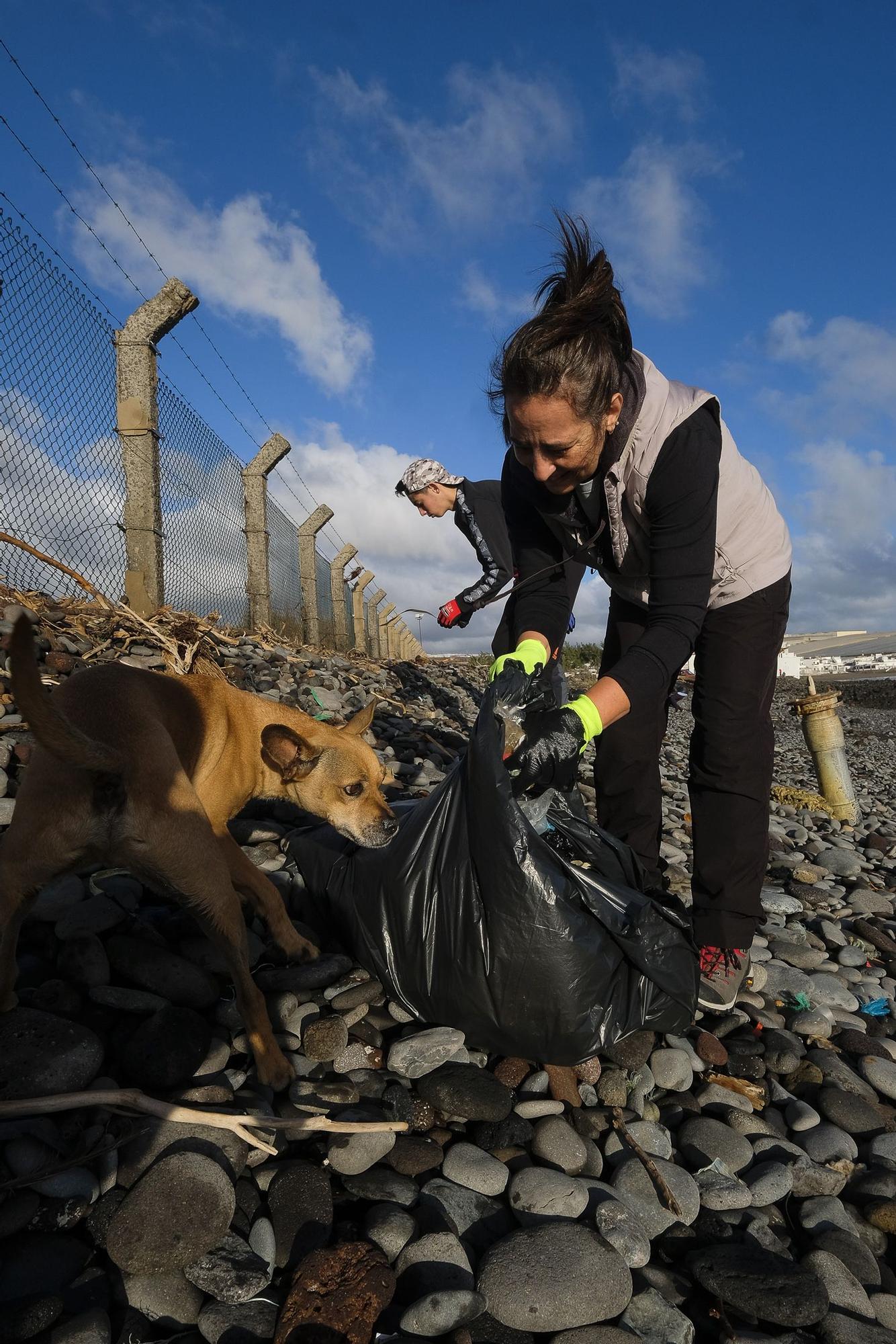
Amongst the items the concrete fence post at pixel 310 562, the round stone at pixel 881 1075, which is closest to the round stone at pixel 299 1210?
the round stone at pixel 881 1075

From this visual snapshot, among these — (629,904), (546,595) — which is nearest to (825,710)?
(546,595)

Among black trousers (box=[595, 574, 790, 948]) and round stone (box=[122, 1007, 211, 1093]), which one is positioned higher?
black trousers (box=[595, 574, 790, 948])

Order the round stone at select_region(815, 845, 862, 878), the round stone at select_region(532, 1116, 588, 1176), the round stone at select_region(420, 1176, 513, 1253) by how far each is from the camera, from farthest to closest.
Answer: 1. the round stone at select_region(815, 845, 862, 878)
2. the round stone at select_region(532, 1116, 588, 1176)
3. the round stone at select_region(420, 1176, 513, 1253)

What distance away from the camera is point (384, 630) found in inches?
983

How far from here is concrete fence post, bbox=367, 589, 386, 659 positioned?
20.8 m

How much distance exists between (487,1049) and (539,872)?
28.1 inches

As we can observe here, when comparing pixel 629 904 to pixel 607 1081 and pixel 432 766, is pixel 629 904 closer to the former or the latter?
pixel 607 1081

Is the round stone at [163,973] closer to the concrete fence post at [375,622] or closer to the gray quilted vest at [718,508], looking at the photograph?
the gray quilted vest at [718,508]

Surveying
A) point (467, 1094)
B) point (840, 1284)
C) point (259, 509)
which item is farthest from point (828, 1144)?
point (259, 509)

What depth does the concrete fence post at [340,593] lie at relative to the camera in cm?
1606

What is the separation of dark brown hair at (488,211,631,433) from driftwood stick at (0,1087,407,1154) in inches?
90.0

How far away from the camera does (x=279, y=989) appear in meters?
2.67

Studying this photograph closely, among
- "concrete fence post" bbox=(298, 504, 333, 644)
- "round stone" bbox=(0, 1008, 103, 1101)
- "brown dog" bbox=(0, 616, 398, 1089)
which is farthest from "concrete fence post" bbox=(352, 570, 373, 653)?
"round stone" bbox=(0, 1008, 103, 1101)

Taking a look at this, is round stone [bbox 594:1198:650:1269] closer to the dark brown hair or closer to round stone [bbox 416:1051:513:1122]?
round stone [bbox 416:1051:513:1122]
